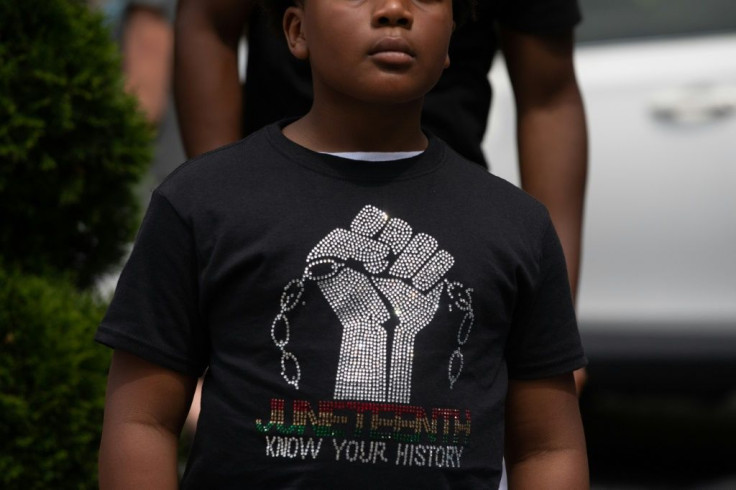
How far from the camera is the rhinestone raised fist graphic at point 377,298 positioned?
2086 mm

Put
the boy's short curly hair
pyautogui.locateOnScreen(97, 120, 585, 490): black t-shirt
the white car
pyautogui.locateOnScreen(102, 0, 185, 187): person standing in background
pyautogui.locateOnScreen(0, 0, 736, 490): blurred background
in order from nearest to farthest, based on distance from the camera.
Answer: pyautogui.locateOnScreen(97, 120, 585, 490): black t-shirt → the boy's short curly hair → pyautogui.locateOnScreen(0, 0, 736, 490): blurred background → the white car → pyautogui.locateOnScreen(102, 0, 185, 187): person standing in background

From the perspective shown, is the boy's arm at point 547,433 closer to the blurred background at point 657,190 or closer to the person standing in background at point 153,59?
the blurred background at point 657,190

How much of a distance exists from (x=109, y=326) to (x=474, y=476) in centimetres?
57

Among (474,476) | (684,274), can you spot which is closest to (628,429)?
(684,274)

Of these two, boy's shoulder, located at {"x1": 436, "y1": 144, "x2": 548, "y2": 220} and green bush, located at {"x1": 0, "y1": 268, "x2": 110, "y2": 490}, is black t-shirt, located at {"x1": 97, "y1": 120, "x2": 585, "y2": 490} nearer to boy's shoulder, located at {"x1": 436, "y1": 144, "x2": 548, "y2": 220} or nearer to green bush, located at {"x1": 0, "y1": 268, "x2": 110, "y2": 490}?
boy's shoulder, located at {"x1": 436, "y1": 144, "x2": 548, "y2": 220}

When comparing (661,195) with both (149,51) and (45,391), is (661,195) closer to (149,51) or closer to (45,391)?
(149,51)

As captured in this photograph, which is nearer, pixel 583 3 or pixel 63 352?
pixel 63 352

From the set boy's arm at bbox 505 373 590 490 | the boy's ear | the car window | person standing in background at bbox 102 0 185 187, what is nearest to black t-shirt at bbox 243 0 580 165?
the boy's ear

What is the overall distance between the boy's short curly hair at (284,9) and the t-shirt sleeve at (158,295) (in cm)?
52

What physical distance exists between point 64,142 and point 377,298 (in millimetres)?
1262

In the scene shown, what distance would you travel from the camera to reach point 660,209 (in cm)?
456

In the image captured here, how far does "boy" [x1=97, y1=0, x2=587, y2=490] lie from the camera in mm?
2082

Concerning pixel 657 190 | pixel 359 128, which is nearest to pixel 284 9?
pixel 359 128

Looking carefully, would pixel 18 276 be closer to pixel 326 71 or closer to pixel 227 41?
pixel 227 41
